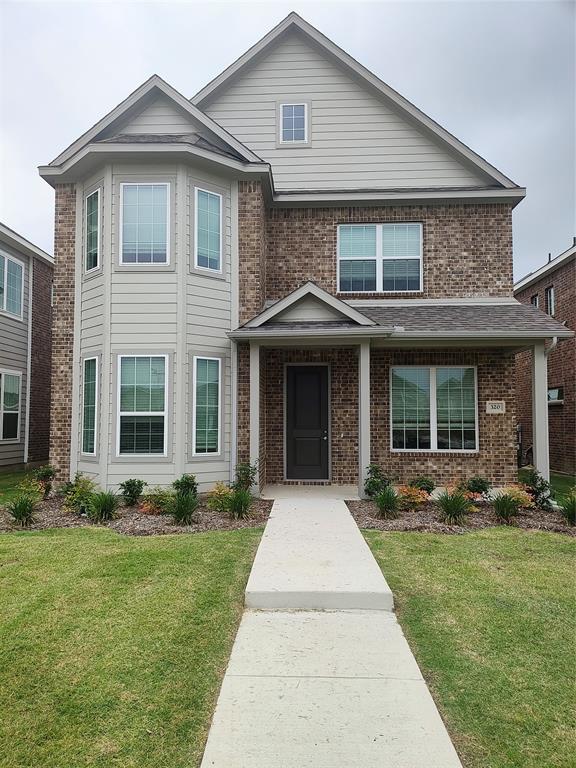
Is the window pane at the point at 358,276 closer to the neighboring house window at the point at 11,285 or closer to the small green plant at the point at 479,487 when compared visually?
the small green plant at the point at 479,487

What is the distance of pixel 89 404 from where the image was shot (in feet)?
30.9

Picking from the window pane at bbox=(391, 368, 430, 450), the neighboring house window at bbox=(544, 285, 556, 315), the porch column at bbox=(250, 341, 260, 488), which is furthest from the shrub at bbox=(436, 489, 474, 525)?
the neighboring house window at bbox=(544, 285, 556, 315)

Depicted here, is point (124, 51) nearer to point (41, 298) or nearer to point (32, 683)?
point (41, 298)

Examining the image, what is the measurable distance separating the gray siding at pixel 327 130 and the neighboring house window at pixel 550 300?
19.8ft

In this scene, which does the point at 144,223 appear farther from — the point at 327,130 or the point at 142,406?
the point at 327,130

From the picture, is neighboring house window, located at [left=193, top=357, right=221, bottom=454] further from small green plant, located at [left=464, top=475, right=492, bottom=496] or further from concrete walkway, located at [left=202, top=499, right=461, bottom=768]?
small green plant, located at [left=464, top=475, right=492, bottom=496]

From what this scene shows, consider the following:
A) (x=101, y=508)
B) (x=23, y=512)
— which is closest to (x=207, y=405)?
(x=101, y=508)

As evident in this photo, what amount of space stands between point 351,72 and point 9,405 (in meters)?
12.3

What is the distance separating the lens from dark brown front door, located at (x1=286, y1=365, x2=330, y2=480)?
34.6ft

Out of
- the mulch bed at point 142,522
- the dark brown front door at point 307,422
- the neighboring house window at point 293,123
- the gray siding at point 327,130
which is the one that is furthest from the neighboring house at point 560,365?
the mulch bed at point 142,522

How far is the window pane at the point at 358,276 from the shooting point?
1115cm

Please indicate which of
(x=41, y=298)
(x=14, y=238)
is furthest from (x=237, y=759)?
(x=41, y=298)

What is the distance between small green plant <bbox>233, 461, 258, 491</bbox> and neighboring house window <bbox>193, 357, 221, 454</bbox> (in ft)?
2.38

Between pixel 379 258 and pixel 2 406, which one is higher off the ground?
pixel 379 258
